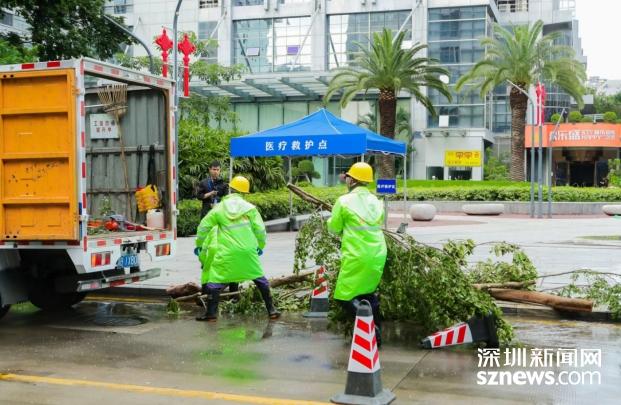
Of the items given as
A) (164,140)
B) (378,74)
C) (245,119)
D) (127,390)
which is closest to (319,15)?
(245,119)

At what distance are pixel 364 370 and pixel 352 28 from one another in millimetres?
53461

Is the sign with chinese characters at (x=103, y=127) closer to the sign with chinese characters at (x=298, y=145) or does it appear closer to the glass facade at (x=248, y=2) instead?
the sign with chinese characters at (x=298, y=145)

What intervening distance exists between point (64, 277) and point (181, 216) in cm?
1054

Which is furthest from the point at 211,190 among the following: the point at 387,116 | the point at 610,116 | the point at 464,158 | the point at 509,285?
the point at 610,116

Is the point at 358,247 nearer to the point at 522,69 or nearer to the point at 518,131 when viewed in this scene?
the point at 518,131

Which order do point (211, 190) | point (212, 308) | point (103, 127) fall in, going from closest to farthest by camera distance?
point (212, 308), point (103, 127), point (211, 190)

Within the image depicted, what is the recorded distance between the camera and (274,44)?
5831 centimetres

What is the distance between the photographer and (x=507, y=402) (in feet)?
18.5

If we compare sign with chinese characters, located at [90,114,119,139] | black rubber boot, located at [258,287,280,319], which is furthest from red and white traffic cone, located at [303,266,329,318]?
sign with chinese characters, located at [90,114,119,139]

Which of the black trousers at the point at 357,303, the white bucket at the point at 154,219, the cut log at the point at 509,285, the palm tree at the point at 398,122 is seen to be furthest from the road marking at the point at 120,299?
the palm tree at the point at 398,122

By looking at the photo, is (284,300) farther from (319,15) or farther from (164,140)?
(319,15)

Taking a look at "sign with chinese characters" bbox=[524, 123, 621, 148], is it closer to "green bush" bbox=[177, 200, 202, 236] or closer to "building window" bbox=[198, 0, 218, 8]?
"building window" bbox=[198, 0, 218, 8]

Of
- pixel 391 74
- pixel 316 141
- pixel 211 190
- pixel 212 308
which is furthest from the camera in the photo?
pixel 391 74

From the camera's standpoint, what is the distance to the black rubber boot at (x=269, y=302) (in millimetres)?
9039
